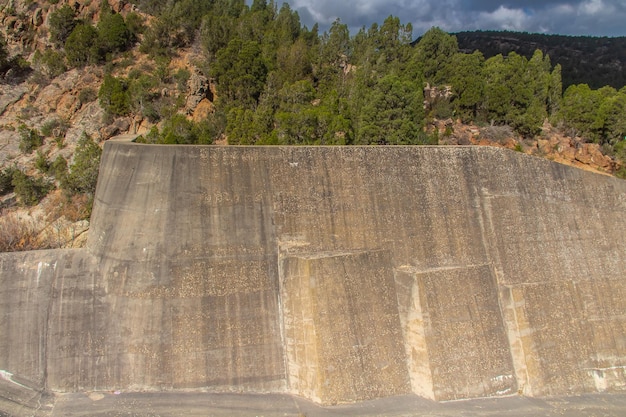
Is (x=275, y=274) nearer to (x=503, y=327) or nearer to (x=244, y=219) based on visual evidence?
(x=244, y=219)

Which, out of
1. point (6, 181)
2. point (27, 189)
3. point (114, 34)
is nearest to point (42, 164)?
point (6, 181)

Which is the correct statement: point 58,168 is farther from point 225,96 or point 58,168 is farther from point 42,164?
point 225,96

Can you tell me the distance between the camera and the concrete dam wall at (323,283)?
11.4 meters

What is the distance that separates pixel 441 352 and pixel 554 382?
3794 mm

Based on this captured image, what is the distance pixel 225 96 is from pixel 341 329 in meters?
17.2

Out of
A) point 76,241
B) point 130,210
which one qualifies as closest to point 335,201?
point 130,210

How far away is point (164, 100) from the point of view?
1008 inches

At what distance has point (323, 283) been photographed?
38.3 ft

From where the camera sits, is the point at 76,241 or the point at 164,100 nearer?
the point at 76,241

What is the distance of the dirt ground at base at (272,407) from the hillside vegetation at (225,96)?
8895mm

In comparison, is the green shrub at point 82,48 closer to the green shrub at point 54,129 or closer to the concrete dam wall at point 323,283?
the green shrub at point 54,129

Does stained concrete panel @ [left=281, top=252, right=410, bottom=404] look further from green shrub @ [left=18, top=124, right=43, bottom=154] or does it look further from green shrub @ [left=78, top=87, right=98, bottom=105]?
green shrub @ [left=78, top=87, right=98, bottom=105]

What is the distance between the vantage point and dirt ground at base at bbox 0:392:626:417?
1042 centimetres

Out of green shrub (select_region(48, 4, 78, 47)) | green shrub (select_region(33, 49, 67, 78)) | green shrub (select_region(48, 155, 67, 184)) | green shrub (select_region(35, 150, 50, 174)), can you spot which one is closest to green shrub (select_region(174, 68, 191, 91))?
green shrub (select_region(48, 155, 67, 184))
